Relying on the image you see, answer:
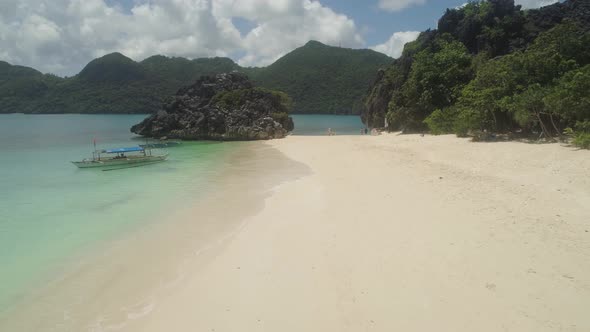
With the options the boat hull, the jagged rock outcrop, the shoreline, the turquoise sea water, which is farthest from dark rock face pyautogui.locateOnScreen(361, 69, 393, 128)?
the shoreline

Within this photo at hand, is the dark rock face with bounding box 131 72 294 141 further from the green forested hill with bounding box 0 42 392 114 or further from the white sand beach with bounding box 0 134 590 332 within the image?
the green forested hill with bounding box 0 42 392 114

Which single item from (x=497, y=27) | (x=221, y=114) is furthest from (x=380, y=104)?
(x=221, y=114)

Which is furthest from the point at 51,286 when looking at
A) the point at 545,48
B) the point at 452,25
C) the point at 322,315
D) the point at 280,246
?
the point at 452,25

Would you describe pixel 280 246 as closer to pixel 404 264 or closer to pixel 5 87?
pixel 404 264

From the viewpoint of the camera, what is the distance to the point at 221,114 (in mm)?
42750

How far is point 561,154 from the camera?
13227 mm

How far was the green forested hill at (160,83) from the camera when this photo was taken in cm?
12306

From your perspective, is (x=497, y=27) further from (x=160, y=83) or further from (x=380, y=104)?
(x=160, y=83)

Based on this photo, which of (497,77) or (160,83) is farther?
(160,83)

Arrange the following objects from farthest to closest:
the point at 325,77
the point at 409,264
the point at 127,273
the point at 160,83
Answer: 1. the point at 160,83
2. the point at 325,77
3. the point at 127,273
4. the point at 409,264

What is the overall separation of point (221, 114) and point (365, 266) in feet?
128

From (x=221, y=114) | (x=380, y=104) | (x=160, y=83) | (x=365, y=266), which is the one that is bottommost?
(x=365, y=266)

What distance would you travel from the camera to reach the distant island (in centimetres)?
1700

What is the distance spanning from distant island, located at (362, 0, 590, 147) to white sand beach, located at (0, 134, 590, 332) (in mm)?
7421
